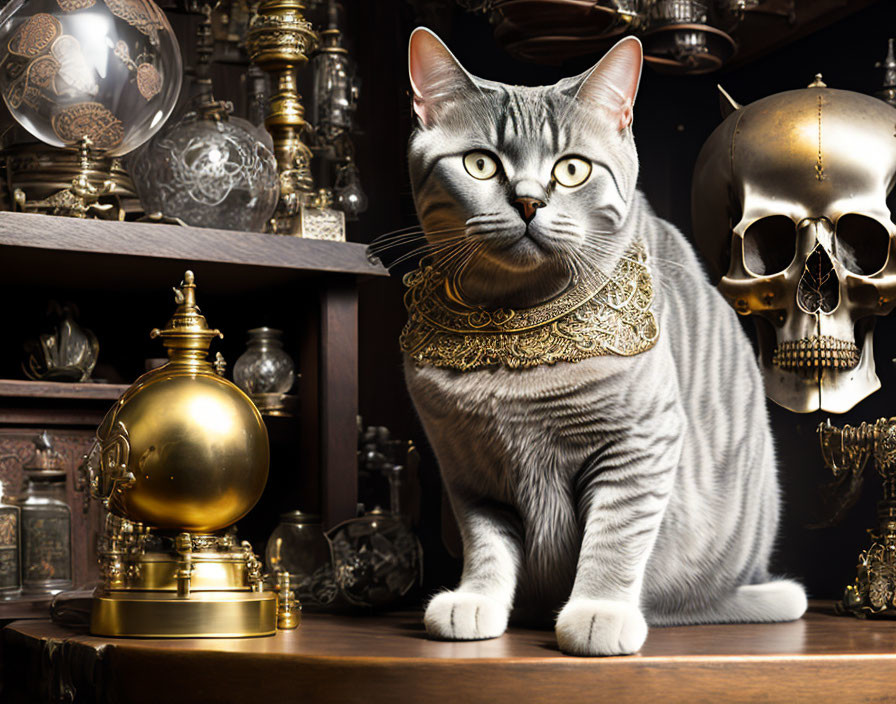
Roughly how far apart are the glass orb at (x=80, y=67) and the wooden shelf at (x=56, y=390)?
28 centimetres

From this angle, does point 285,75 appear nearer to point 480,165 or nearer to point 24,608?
point 480,165

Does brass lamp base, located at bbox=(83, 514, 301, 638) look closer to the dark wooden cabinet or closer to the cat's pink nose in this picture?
the dark wooden cabinet

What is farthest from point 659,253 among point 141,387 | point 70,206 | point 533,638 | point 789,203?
point 70,206

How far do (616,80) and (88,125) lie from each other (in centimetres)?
62

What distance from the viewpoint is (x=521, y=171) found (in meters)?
0.95

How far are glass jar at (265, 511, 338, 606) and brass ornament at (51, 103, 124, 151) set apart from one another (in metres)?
0.48

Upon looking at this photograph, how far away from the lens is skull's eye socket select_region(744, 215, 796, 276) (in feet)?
3.78

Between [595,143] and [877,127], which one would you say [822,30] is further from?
[595,143]

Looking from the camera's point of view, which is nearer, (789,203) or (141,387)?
(141,387)

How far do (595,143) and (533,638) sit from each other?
43 cm

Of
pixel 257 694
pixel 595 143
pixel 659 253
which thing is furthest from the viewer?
pixel 659 253

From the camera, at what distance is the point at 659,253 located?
1094mm

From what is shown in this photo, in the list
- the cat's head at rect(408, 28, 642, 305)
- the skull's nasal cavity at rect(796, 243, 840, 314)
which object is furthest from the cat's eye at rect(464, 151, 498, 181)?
the skull's nasal cavity at rect(796, 243, 840, 314)

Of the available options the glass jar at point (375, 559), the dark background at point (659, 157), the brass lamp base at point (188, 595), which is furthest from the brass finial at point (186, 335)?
the dark background at point (659, 157)
